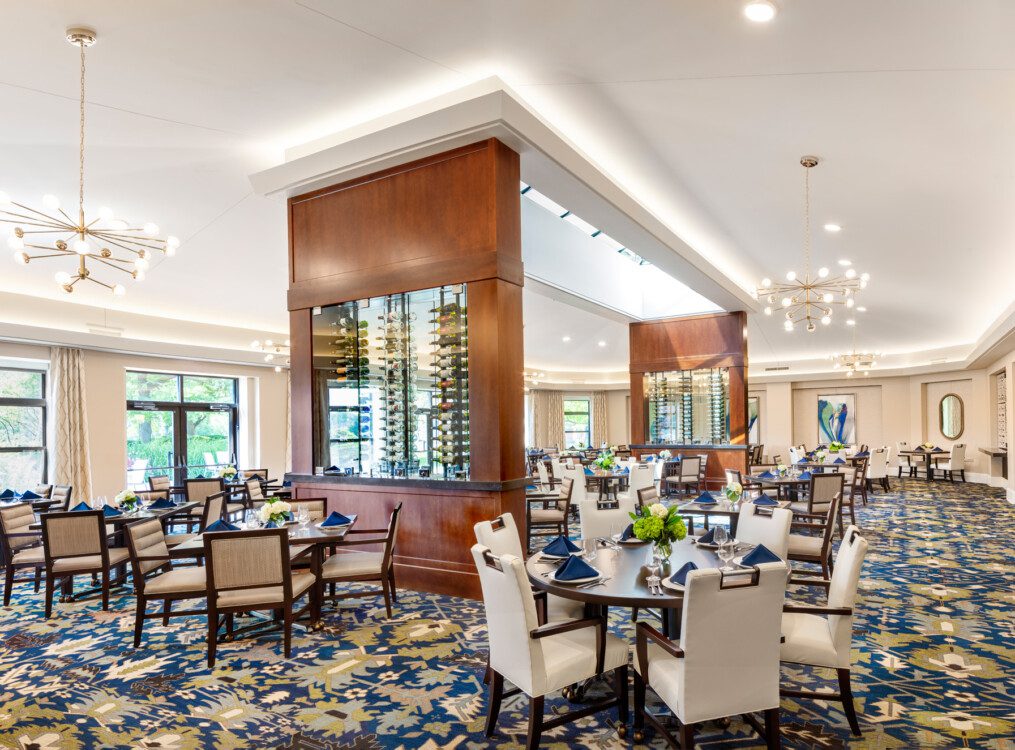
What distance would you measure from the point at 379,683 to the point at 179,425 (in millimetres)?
10229

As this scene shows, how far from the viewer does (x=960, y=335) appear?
15.6 metres

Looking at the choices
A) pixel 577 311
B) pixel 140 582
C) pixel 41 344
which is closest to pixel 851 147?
pixel 140 582

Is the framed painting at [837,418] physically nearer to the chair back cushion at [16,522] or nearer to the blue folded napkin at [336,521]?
the blue folded napkin at [336,521]

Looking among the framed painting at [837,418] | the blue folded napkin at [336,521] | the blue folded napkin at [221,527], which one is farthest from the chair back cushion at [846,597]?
the framed painting at [837,418]

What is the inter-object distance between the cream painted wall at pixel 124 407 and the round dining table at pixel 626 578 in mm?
9586

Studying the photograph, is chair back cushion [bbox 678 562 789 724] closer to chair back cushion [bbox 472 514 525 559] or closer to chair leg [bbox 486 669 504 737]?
chair leg [bbox 486 669 504 737]

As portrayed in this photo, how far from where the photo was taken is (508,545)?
410 cm

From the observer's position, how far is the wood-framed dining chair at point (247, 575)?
405 centimetres

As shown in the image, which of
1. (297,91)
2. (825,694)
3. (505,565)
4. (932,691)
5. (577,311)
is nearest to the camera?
(505,565)

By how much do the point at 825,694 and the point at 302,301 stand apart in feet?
17.5

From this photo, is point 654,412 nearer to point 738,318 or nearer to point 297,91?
point 738,318

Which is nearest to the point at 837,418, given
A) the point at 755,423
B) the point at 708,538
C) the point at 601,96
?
the point at 755,423

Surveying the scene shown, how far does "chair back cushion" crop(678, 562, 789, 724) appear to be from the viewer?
8.39 ft

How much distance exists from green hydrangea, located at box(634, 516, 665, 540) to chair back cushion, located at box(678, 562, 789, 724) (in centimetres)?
76
